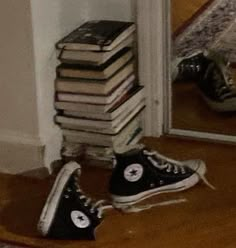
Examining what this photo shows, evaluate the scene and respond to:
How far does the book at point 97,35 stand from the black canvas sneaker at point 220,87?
12.1 inches

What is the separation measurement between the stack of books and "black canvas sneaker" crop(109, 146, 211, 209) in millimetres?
189

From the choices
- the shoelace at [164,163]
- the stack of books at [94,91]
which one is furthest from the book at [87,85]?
the shoelace at [164,163]

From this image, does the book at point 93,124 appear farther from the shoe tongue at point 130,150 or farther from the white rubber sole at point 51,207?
the white rubber sole at point 51,207

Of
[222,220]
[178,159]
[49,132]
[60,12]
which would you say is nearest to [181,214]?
Answer: [222,220]

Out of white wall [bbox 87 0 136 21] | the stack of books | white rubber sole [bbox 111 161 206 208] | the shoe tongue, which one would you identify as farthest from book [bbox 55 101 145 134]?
white wall [bbox 87 0 136 21]

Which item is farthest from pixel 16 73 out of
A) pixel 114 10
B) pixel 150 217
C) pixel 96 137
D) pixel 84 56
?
pixel 150 217

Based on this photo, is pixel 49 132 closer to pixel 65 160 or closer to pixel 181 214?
pixel 65 160

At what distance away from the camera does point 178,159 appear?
2.50 m

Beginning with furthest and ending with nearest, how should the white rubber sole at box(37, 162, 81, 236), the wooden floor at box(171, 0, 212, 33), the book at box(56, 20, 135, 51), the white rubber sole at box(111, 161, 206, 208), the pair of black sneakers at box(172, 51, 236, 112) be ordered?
the pair of black sneakers at box(172, 51, 236, 112) < the wooden floor at box(171, 0, 212, 33) < the book at box(56, 20, 135, 51) < the white rubber sole at box(111, 161, 206, 208) < the white rubber sole at box(37, 162, 81, 236)

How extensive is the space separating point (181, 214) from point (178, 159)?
0.33 metres

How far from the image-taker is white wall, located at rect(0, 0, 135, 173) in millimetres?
2309

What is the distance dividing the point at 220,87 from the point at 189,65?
0.12m

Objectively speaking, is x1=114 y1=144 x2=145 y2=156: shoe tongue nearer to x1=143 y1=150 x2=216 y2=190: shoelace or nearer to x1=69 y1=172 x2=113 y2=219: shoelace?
x1=143 y1=150 x2=216 y2=190: shoelace

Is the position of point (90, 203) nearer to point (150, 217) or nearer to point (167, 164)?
point (150, 217)
